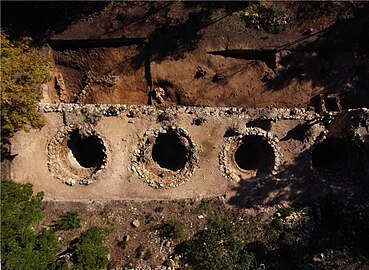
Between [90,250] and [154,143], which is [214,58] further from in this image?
[90,250]

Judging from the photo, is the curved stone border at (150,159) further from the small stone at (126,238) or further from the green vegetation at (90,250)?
the green vegetation at (90,250)

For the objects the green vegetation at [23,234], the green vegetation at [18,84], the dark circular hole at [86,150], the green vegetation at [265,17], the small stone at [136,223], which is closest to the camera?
the green vegetation at [23,234]

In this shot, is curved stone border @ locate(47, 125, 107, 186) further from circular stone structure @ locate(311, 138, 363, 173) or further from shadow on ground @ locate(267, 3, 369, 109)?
circular stone structure @ locate(311, 138, 363, 173)

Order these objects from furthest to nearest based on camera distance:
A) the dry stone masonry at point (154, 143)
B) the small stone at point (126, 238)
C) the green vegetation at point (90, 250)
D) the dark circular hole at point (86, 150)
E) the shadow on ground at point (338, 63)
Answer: the shadow on ground at point (338, 63) → the dark circular hole at point (86, 150) → the dry stone masonry at point (154, 143) → the small stone at point (126, 238) → the green vegetation at point (90, 250)

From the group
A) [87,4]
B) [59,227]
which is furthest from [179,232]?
[87,4]

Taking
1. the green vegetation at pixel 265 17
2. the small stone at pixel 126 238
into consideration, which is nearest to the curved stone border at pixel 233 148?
the small stone at pixel 126 238

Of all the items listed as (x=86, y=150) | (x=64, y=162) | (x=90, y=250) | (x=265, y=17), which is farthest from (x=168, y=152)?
(x=265, y=17)
